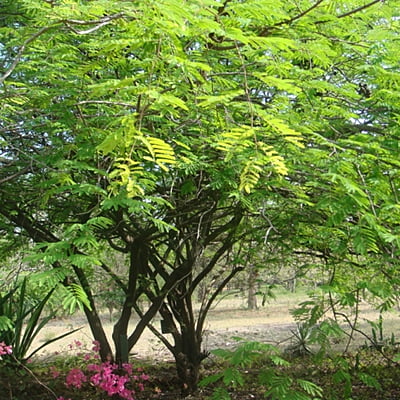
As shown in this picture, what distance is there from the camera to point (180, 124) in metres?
2.86

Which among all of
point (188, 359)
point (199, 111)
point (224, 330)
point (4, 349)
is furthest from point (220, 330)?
point (199, 111)

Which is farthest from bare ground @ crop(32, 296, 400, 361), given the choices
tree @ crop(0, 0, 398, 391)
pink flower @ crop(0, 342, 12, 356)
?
tree @ crop(0, 0, 398, 391)

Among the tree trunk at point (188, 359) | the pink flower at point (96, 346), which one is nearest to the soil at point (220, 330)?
the tree trunk at point (188, 359)

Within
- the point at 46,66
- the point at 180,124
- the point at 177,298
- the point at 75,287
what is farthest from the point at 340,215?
the point at 177,298

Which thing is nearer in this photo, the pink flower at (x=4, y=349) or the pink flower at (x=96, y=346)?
the pink flower at (x=4, y=349)

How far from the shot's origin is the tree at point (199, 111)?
180 centimetres

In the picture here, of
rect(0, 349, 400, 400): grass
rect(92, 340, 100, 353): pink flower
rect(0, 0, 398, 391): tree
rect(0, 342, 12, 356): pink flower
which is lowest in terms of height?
rect(0, 349, 400, 400): grass

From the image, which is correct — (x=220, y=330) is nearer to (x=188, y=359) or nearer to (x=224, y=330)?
(x=224, y=330)

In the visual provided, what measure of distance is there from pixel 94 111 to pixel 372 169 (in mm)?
1681

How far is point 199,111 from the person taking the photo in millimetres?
2672

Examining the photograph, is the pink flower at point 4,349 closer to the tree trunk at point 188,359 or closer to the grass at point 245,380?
the grass at point 245,380

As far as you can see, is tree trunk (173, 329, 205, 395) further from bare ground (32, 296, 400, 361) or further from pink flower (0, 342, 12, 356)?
pink flower (0, 342, 12, 356)

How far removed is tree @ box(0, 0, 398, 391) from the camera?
1.80 meters

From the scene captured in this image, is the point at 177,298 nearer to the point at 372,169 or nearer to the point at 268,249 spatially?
the point at 268,249
